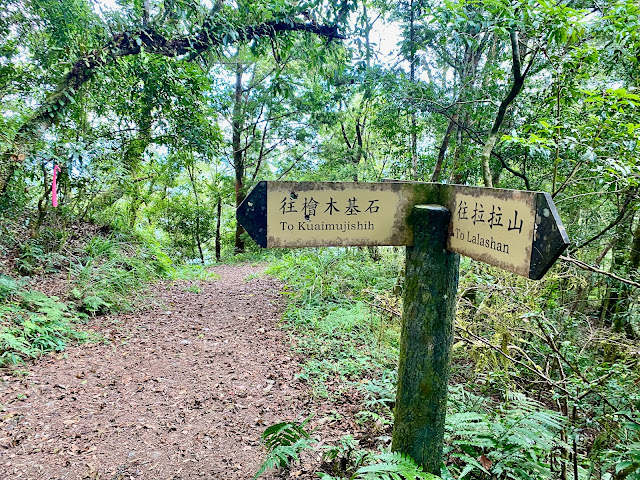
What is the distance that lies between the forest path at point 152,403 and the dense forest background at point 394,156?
0.46 metres

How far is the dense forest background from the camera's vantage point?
2738mm

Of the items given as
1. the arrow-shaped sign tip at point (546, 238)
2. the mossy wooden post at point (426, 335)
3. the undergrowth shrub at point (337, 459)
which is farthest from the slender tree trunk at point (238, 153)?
the arrow-shaped sign tip at point (546, 238)

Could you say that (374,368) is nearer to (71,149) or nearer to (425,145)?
(71,149)

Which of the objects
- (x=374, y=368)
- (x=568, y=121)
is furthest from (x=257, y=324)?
(x=568, y=121)

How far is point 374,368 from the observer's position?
12.6ft

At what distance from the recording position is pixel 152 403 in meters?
3.35

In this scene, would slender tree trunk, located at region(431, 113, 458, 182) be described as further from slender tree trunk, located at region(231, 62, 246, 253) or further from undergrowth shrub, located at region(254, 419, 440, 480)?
slender tree trunk, located at region(231, 62, 246, 253)

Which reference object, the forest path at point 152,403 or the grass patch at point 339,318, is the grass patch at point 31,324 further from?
the grass patch at point 339,318

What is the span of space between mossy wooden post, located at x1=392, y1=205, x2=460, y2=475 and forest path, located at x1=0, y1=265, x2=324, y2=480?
1419 mm

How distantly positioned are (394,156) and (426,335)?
19.6 ft

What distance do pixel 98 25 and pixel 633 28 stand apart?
609cm

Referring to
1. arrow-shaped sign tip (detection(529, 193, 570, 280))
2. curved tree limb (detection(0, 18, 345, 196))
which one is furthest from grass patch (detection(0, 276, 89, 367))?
arrow-shaped sign tip (detection(529, 193, 570, 280))

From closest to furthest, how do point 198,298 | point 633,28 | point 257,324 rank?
point 633,28 → point 257,324 → point 198,298

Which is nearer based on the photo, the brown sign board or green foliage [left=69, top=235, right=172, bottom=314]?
the brown sign board
